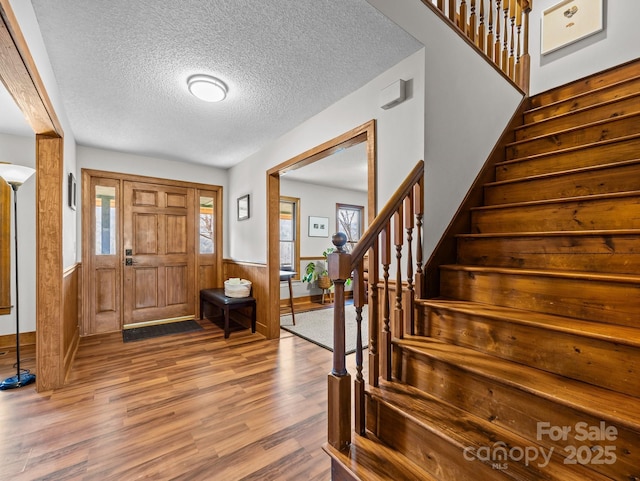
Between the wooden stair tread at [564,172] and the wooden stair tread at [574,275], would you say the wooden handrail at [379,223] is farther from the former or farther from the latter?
the wooden stair tread at [564,172]

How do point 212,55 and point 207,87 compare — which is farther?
point 207,87

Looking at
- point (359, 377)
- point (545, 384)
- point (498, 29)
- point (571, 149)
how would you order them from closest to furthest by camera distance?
point (545, 384), point (359, 377), point (571, 149), point (498, 29)

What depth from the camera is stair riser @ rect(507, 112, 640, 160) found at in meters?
1.91

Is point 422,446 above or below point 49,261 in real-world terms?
below

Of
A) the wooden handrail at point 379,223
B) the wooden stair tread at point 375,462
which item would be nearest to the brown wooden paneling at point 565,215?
the wooden handrail at point 379,223

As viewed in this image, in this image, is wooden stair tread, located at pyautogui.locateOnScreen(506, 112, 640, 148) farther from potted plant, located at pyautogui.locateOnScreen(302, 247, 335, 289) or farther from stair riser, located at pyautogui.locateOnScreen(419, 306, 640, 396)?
potted plant, located at pyautogui.locateOnScreen(302, 247, 335, 289)

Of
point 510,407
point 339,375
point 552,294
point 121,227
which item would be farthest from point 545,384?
point 121,227

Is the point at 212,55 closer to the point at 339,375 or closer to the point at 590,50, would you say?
the point at 339,375

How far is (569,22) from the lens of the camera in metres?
3.08

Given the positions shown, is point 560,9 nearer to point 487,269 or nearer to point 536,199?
point 536,199

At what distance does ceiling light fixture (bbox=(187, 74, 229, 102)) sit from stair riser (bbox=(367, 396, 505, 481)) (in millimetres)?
2388

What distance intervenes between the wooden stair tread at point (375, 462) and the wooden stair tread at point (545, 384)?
1.49 ft

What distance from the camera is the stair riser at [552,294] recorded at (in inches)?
48.8

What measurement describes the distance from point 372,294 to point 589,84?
2941mm
